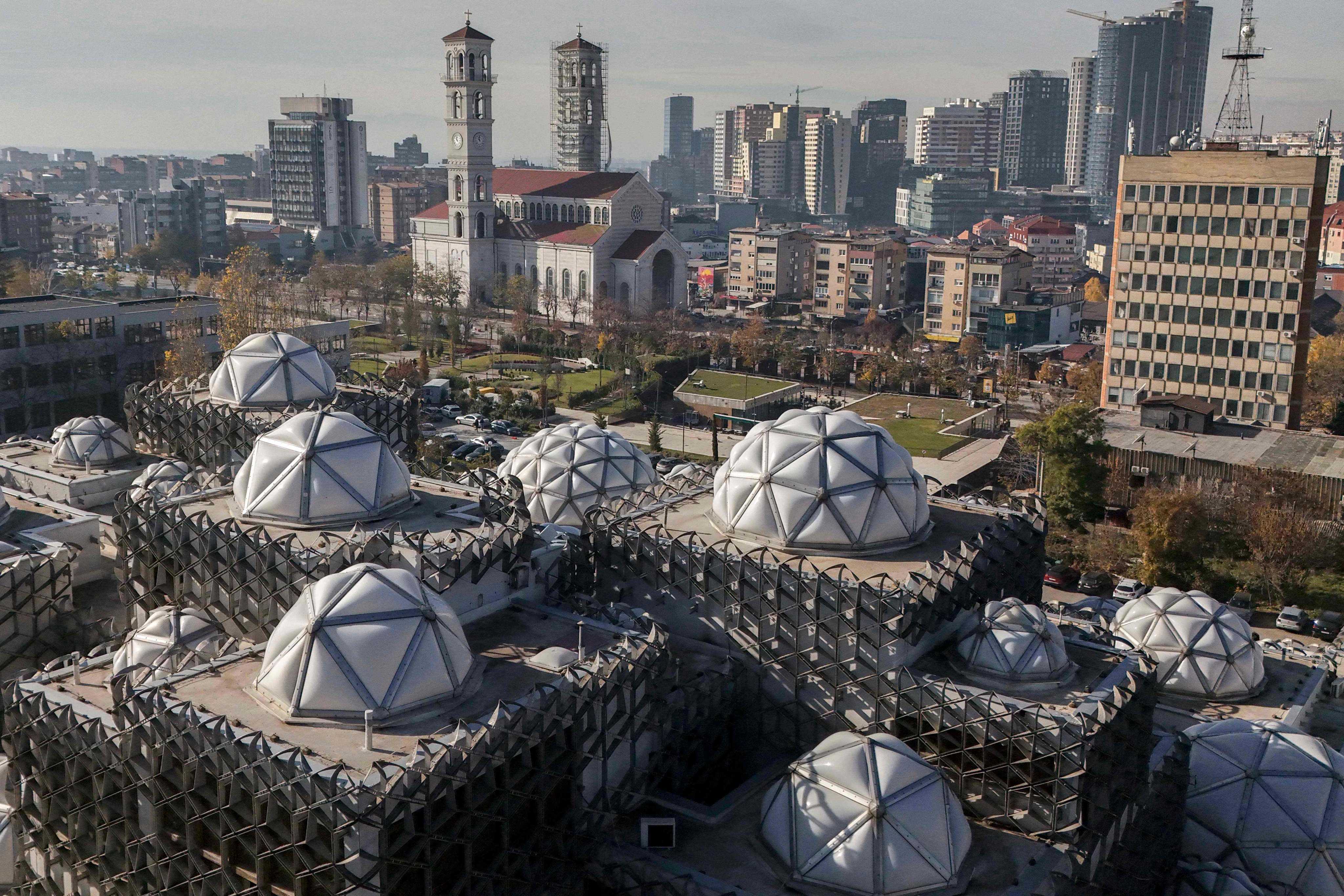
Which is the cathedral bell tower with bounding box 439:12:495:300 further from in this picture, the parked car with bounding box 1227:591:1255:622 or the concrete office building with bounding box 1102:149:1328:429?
the parked car with bounding box 1227:591:1255:622

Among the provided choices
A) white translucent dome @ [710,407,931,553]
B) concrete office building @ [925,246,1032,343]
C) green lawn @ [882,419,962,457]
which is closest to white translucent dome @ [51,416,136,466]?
white translucent dome @ [710,407,931,553]

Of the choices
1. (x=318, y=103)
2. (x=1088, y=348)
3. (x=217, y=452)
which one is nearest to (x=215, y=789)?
(x=217, y=452)

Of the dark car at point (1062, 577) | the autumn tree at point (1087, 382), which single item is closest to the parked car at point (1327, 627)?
the dark car at point (1062, 577)

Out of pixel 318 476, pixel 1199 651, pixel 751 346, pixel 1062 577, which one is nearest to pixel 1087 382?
pixel 751 346

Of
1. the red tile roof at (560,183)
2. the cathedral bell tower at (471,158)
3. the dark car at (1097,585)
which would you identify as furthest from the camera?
the red tile roof at (560,183)

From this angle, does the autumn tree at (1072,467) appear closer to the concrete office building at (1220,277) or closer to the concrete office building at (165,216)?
the concrete office building at (1220,277)

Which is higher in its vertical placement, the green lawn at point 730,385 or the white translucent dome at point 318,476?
the white translucent dome at point 318,476

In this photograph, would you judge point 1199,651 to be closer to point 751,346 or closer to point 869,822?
point 869,822

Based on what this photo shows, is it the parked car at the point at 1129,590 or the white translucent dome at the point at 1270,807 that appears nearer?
the white translucent dome at the point at 1270,807

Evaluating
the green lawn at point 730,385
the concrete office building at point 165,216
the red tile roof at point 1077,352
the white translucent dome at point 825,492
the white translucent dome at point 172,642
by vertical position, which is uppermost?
the concrete office building at point 165,216
